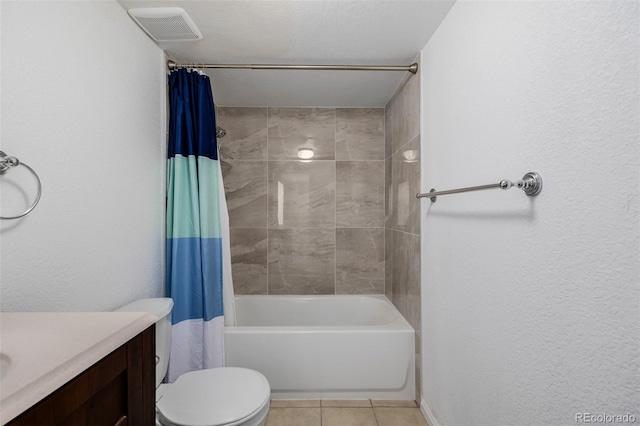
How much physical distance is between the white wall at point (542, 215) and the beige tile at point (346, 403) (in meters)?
0.61

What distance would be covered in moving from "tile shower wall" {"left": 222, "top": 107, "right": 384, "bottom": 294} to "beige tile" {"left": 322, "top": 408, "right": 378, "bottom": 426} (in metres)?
1.05

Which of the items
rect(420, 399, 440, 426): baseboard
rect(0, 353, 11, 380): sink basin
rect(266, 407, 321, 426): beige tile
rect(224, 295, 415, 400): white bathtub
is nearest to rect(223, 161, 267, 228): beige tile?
rect(224, 295, 415, 400): white bathtub

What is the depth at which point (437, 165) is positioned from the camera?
5.61 feet

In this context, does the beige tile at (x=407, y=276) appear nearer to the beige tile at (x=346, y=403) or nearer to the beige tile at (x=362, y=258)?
the beige tile at (x=362, y=258)

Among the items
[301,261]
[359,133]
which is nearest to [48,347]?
[301,261]

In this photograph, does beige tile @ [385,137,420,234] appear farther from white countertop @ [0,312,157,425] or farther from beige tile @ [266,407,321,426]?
white countertop @ [0,312,157,425]

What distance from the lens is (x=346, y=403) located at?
2.04 meters

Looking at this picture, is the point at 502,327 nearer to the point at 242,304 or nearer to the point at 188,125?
the point at 188,125

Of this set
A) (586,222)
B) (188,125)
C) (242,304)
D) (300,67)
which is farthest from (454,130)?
(242,304)

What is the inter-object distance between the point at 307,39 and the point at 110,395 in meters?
A: 1.77

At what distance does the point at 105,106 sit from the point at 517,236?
169 cm

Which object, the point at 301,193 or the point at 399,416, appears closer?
the point at 399,416

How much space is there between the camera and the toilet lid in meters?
1.26

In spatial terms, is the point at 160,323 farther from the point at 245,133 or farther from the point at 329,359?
the point at 245,133
